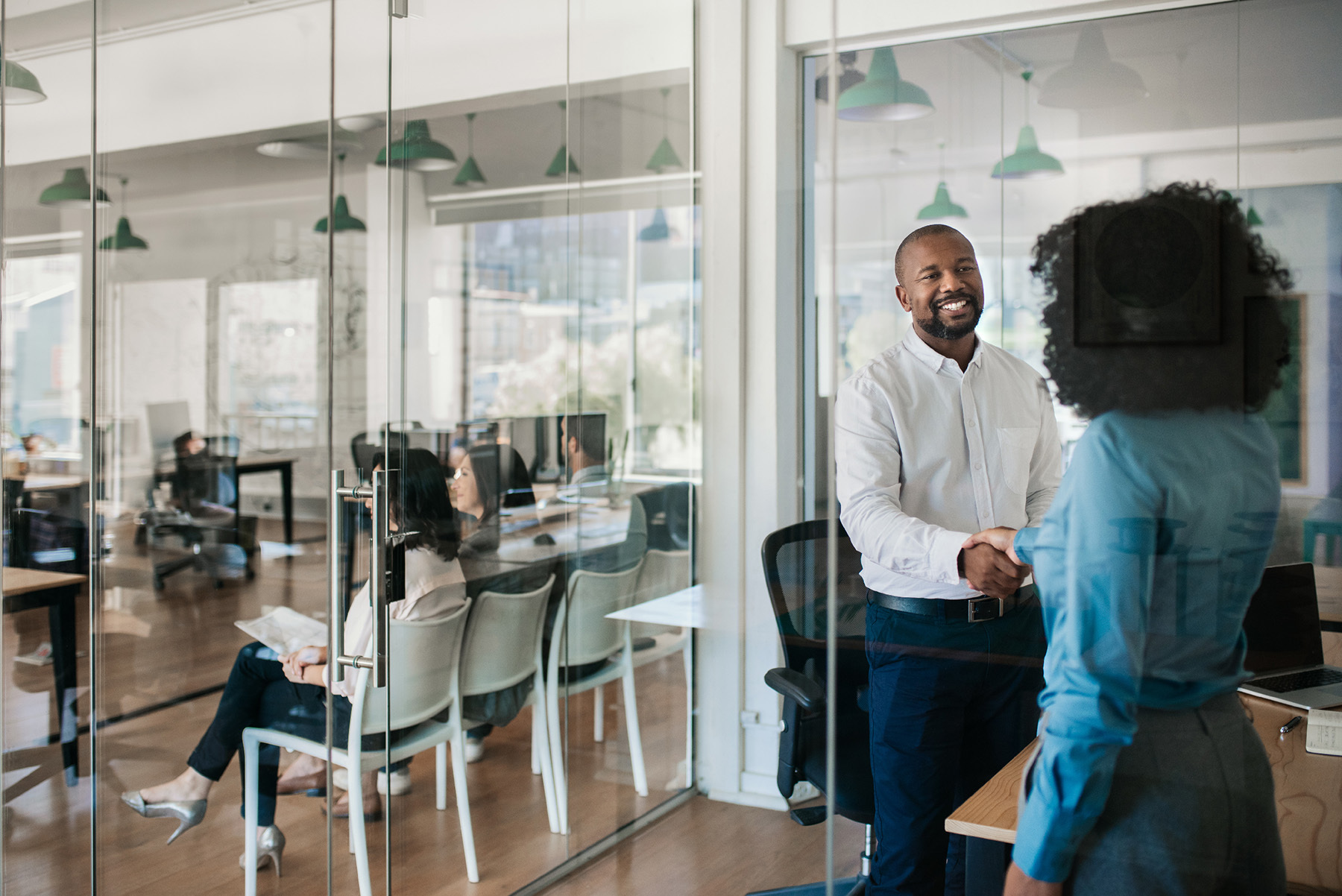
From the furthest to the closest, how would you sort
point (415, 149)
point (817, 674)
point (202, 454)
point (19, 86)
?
point (202, 454) < point (19, 86) < point (415, 149) < point (817, 674)

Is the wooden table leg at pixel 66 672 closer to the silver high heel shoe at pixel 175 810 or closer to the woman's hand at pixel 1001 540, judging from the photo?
the silver high heel shoe at pixel 175 810

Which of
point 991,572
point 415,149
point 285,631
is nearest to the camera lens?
point 991,572

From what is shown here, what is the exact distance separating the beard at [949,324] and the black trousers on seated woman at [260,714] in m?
2.07

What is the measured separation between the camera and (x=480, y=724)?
2.64 meters

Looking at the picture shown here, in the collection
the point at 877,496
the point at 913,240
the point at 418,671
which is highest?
the point at 913,240

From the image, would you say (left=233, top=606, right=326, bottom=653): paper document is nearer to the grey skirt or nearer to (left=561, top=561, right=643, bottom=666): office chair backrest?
(left=561, top=561, right=643, bottom=666): office chair backrest

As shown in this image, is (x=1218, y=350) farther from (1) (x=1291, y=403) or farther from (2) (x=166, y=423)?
(2) (x=166, y=423)

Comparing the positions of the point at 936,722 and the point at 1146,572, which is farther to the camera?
the point at 936,722

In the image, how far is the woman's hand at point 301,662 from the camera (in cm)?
303

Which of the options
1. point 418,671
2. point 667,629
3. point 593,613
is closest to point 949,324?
point 667,629

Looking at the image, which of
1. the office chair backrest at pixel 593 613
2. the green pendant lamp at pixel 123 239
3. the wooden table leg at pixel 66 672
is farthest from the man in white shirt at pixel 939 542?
the green pendant lamp at pixel 123 239

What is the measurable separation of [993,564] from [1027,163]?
0.65 m

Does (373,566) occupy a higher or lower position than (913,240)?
lower

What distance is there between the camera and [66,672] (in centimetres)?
346
